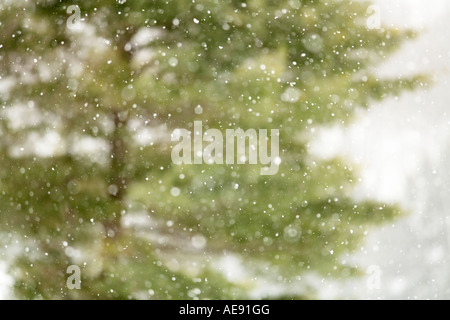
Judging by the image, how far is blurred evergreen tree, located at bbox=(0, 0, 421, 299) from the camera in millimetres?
1446

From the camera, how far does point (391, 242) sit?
4.98ft

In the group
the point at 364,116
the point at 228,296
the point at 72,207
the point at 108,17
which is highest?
the point at 108,17

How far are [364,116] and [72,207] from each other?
0.81m

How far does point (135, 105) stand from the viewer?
4.82ft

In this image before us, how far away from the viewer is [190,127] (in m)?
1.44

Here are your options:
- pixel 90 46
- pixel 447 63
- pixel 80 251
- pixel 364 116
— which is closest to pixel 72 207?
pixel 80 251

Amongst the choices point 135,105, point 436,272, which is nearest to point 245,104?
point 135,105

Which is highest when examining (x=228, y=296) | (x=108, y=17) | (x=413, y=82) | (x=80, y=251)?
(x=108, y=17)

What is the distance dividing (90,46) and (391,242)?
3.15ft

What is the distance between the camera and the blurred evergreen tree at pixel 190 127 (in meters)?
1.45

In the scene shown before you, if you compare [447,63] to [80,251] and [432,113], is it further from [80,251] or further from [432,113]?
[80,251]

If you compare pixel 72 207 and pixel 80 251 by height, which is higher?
pixel 72 207

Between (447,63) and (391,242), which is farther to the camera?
(447,63)

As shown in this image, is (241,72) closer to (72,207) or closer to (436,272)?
(72,207)
